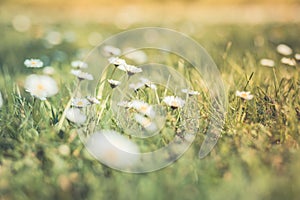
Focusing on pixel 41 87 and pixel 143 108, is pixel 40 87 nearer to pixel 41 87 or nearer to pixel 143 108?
pixel 41 87

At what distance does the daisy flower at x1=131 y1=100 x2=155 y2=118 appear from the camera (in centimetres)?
186

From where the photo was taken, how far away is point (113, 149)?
1665 millimetres

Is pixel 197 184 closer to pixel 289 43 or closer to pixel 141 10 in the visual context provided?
pixel 289 43

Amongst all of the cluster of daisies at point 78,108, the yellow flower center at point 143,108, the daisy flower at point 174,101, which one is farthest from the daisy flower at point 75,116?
the daisy flower at point 174,101

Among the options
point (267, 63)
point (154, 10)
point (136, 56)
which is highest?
point (267, 63)

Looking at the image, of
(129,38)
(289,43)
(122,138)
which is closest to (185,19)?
(129,38)

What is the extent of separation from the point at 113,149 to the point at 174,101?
37 cm

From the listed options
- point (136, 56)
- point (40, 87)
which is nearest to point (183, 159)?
point (40, 87)

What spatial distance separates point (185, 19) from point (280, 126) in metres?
3.34

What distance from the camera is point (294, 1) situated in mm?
6188

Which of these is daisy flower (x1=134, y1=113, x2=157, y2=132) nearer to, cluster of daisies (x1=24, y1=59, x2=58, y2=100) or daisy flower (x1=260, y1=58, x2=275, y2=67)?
cluster of daisies (x1=24, y1=59, x2=58, y2=100)

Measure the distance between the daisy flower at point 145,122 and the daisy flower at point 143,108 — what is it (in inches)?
1.0

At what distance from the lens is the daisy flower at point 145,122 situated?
1788mm

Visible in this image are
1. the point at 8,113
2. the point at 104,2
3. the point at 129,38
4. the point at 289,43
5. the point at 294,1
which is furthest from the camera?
the point at 104,2
